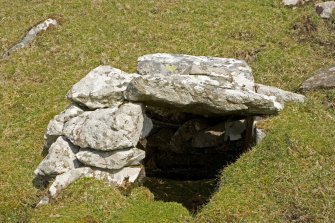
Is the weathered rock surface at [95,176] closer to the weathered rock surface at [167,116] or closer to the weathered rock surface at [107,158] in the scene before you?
the weathered rock surface at [107,158]

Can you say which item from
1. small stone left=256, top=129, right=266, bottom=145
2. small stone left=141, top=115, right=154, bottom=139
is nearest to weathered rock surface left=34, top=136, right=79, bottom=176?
small stone left=141, top=115, right=154, bottom=139

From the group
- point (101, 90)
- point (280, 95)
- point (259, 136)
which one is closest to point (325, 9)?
point (280, 95)

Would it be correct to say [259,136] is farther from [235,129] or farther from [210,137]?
[210,137]

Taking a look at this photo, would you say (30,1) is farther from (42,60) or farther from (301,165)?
(301,165)

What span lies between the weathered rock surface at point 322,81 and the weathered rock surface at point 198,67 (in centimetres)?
411

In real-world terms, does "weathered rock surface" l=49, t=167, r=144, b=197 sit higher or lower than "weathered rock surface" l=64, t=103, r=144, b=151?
lower

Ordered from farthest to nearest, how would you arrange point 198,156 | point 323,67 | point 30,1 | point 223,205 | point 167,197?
1. point 30,1
2. point 323,67
3. point 198,156
4. point 167,197
5. point 223,205

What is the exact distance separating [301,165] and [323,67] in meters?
10.5

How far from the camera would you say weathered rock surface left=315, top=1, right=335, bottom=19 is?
98.2ft

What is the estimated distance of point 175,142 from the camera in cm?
2200

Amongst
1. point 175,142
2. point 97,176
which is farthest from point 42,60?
point 97,176

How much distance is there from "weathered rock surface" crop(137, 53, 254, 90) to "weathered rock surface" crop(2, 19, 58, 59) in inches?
533

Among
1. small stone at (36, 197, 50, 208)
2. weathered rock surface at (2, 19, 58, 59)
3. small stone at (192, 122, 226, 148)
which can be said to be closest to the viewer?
small stone at (36, 197, 50, 208)

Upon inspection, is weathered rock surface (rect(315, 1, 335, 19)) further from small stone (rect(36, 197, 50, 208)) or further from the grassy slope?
small stone (rect(36, 197, 50, 208))
